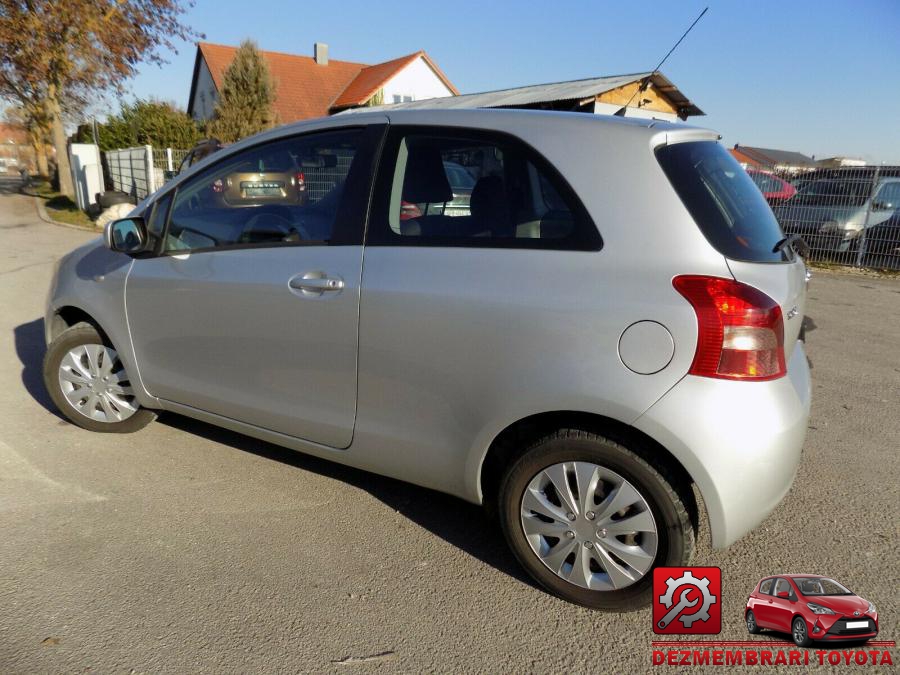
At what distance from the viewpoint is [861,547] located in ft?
9.27

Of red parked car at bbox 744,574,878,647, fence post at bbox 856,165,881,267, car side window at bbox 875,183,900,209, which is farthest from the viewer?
fence post at bbox 856,165,881,267

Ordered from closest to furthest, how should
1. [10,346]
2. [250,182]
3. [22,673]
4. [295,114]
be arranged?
1. [22,673]
2. [250,182]
3. [10,346]
4. [295,114]

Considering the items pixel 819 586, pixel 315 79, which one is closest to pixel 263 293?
pixel 819 586

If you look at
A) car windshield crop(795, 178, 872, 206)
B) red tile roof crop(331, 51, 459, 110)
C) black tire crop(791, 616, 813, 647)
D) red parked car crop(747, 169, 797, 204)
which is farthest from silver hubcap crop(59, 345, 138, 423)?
red tile roof crop(331, 51, 459, 110)

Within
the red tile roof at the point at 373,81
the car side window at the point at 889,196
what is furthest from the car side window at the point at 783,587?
the red tile roof at the point at 373,81

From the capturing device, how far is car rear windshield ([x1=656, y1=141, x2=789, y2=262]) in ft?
7.14

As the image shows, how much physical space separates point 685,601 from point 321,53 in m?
43.9

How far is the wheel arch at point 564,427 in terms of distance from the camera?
220 centimetres

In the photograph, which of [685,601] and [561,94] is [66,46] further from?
[685,601]

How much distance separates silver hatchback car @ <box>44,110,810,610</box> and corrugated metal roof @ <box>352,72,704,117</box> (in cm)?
1392

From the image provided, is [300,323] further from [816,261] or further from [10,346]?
[816,261]

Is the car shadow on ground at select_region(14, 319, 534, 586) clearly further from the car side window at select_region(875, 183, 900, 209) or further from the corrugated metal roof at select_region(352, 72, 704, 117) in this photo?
the corrugated metal roof at select_region(352, 72, 704, 117)

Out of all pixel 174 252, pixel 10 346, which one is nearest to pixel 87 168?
pixel 10 346

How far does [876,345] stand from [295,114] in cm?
3491
